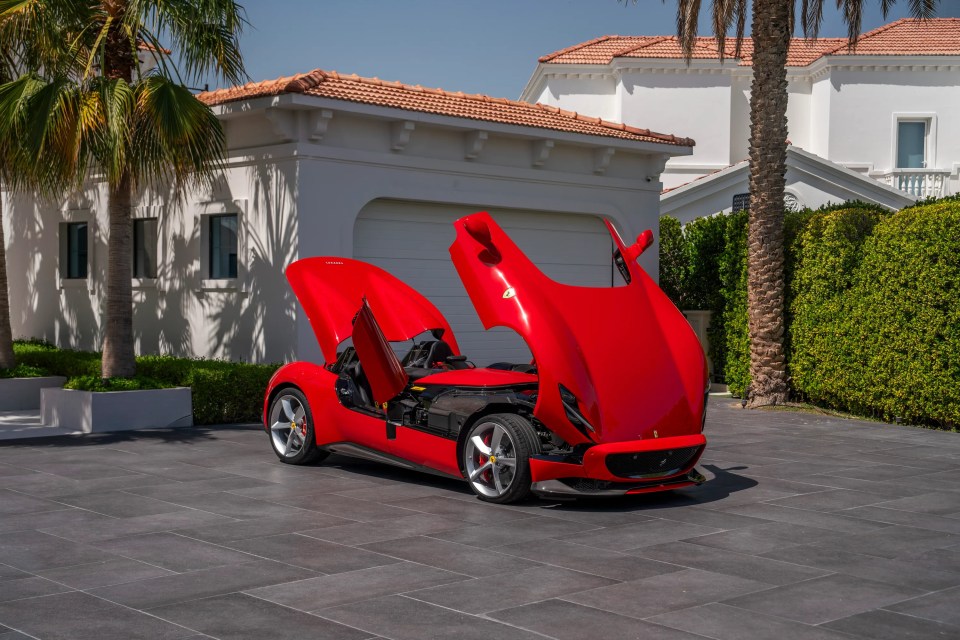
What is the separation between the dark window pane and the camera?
17.0 meters

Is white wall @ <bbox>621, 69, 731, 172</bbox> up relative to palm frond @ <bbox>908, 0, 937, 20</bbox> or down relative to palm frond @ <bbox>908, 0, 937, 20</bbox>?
up

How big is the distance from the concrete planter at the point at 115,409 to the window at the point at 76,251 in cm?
513

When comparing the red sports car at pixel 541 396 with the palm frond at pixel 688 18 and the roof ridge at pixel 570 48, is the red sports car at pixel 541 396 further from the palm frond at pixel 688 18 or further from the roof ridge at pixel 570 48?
the roof ridge at pixel 570 48

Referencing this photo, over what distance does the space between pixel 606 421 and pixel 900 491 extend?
9.12 ft

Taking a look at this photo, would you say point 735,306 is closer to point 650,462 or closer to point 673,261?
point 673,261

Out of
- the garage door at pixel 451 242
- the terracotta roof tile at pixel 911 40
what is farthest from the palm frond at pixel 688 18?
the terracotta roof tile at pixel 911 40

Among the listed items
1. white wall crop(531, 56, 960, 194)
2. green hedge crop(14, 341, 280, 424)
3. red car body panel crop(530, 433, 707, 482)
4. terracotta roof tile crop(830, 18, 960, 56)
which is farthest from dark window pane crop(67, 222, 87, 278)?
terracotta roof tile crop(830, 18, 960, 56)

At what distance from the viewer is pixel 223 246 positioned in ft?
48.1

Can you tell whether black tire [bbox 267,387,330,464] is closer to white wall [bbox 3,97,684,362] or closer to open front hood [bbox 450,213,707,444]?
open front hood [bbox 450,213,707,444]

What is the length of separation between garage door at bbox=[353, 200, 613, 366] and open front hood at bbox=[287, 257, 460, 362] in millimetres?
4377

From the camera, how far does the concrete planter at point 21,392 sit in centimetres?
1369

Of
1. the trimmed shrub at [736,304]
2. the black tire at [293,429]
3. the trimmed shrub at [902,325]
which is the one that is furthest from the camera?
the trimmed shrub at [736,304]

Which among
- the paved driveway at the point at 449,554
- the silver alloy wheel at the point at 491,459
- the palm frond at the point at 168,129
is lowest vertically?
the paved driveway at the point at 449,554

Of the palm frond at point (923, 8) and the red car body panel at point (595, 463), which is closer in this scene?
the red car body panel at point (595, 463)
